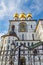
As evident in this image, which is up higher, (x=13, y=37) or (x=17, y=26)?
(x=17, y=26)

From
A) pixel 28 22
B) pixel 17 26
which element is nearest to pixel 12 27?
pixel 17 26

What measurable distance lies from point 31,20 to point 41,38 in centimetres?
1055

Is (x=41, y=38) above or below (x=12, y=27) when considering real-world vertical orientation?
below

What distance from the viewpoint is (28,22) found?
46.4 metres

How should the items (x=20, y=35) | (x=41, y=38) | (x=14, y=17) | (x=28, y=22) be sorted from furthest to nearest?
1. (x=14, y=17)
2. (x=28, y=22)
3. (x=20, y=35)
4. (x=41, y=38)

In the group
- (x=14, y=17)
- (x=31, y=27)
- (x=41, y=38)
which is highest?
(x=14, y=17)

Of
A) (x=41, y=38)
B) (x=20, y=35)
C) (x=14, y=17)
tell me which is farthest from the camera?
(x=14, y=17)

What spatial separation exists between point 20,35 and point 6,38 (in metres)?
6.19

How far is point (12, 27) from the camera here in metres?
45.3

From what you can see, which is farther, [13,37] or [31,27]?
[31,27]

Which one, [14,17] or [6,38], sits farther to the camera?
[14,17]

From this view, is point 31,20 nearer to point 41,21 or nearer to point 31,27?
point 31,27

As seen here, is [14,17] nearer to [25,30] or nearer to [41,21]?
[25,30]

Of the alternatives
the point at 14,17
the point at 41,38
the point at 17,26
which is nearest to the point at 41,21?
the point at 41,38
